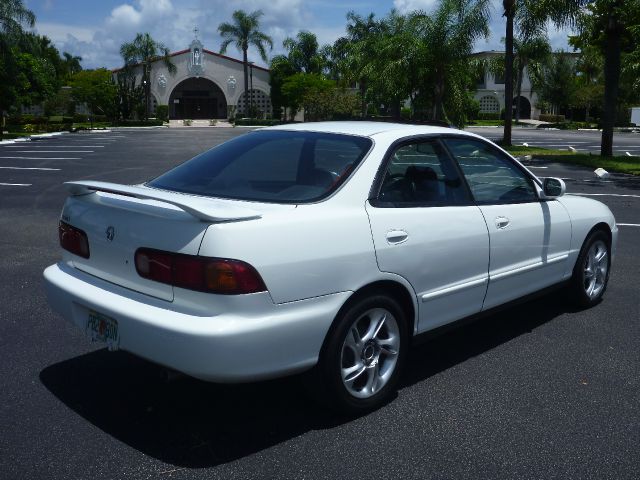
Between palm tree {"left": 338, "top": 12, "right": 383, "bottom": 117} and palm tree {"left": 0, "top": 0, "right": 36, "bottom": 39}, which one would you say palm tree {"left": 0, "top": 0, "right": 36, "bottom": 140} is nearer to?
palm tree {"left": 0, "top": 0, "right": 36, "bottom": 39}

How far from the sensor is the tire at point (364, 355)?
11.8ft

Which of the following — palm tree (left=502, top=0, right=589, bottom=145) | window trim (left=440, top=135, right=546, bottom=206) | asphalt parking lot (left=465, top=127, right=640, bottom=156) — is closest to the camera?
window trim (left=440, top=135, right=546, bottom=206)

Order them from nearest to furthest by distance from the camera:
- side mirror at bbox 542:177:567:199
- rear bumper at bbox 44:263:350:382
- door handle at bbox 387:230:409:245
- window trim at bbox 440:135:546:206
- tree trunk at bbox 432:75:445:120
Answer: rear bumper at bbox 44:263:350:382, door handle at bbox 387:230:409:245, window trim at bbox 440:135:546:206, side mirror at bbox 542:177:567:199, tree trunk at bbox 432:75:445:120

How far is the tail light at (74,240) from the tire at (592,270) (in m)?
3.78

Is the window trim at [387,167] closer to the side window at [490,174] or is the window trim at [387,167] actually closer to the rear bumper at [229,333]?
the side window at [490,174]

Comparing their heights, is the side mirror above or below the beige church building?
below

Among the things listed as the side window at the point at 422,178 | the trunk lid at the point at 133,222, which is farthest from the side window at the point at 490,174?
the trunk lid at the point at 133,222

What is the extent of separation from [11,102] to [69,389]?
38.9 meters

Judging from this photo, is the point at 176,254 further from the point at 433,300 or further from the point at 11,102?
the point at 11,102

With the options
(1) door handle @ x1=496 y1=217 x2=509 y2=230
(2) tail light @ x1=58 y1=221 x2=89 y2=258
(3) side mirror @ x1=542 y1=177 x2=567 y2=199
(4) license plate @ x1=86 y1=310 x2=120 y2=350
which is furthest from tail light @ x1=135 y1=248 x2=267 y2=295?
(3) side mirror @ x1=542 y1=177 x2=567 y2=199

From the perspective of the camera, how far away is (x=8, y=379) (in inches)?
169

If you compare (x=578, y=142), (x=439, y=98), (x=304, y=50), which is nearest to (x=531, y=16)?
(x=439, y=98)

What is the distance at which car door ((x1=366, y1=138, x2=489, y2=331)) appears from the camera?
3.86m

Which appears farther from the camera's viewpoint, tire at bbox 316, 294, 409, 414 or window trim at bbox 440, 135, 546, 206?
window trim at bbox 440, 135, 546, 206
